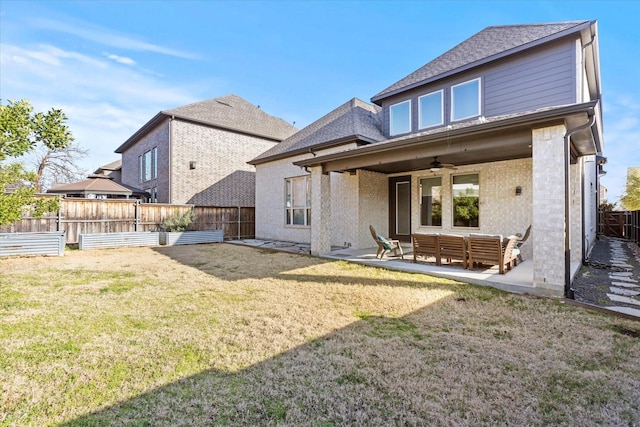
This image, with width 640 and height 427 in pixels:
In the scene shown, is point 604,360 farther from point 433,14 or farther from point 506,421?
point 433,14

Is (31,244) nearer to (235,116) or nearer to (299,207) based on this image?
(299,207)

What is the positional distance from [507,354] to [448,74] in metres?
9.42

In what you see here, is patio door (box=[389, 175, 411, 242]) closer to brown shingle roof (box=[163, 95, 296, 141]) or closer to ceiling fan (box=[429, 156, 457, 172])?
ceiling fan (box=[429, 156, 457, 172])

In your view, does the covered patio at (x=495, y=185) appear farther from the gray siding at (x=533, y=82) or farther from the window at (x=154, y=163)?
the window at (x=154, y=163)

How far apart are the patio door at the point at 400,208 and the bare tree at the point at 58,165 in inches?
1005

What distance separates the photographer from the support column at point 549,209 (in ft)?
16.4

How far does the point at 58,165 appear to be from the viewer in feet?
79.5

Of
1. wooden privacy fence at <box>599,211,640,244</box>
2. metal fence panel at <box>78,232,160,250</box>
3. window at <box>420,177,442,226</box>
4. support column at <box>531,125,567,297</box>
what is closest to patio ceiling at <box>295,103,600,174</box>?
support column at <box>531,125,567,297</box>

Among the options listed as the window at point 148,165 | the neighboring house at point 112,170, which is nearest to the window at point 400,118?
the window at point 148,165

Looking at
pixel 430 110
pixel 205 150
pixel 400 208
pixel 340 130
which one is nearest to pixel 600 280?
pixel 400 208

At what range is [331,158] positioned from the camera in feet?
28.5

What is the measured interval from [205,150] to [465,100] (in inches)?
566

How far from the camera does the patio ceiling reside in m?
5.01

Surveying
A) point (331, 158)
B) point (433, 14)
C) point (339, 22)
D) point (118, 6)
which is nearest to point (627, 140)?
point (433, 14)
